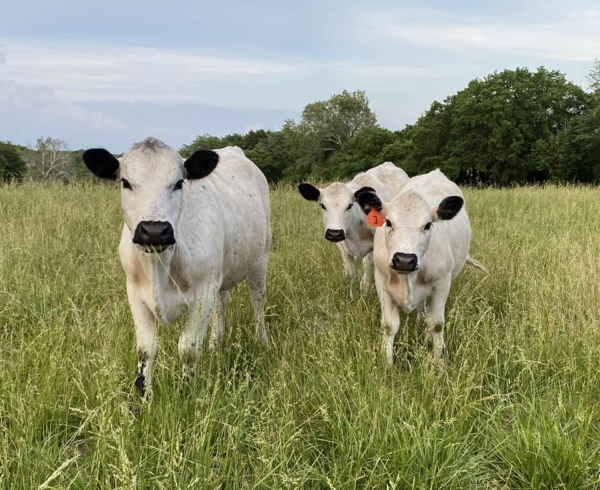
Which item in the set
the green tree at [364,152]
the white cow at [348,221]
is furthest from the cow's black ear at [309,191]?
the green tree at [364,152]

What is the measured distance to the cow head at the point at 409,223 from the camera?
363cm

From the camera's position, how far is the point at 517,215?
10773 mm

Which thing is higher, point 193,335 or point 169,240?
point 169,240

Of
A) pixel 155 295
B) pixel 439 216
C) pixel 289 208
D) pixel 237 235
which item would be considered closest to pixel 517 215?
pixel 289 208

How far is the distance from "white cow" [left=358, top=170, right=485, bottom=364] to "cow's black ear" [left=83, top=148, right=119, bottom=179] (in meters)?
2.05

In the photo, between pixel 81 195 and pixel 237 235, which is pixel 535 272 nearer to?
pixel 237 235

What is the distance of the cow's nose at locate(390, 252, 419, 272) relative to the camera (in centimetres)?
357

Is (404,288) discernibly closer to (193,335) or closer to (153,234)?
(193,335)

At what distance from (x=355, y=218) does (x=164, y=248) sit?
15.3ft

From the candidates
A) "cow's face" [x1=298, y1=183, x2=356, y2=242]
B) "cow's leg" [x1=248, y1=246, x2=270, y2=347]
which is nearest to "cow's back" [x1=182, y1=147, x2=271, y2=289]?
"cow's leg" [x1=248, y1=246, x2=270, y2=347]

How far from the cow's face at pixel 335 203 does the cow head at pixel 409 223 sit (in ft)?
8.08

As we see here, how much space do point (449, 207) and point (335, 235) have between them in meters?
2.52

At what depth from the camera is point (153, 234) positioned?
260 centimetres

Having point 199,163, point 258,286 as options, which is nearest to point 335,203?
point 258,286
